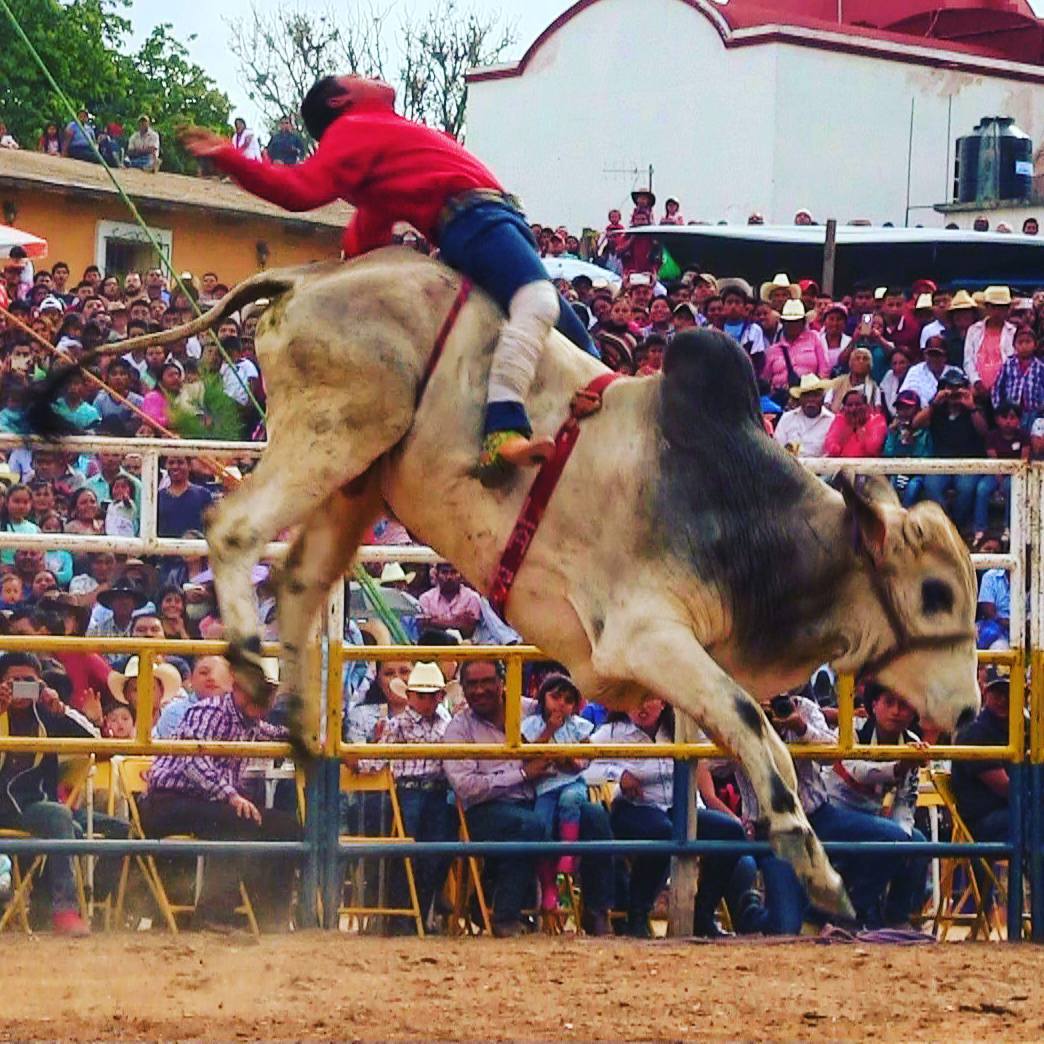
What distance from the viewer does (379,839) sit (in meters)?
9.78

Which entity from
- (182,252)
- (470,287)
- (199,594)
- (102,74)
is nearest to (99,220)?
(182,252)

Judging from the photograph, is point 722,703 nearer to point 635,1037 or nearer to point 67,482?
point 635,1037

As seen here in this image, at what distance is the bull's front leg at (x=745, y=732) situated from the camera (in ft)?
21.4

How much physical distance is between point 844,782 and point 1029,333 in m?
5.56

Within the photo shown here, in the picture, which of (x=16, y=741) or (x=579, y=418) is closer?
(x=579, y=418)

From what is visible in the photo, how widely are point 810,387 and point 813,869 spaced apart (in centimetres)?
835

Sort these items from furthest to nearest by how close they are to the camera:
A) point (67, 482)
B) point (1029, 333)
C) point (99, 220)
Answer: point (99, 220)
point (1029, 333)
point (67, 482)

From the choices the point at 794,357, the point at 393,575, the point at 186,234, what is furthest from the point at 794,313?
the point at 186,234

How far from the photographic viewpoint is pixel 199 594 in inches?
411

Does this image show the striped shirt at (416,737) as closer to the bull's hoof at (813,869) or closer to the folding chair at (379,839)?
the folding chair at (379,839)

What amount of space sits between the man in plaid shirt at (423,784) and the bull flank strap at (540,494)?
2938mm

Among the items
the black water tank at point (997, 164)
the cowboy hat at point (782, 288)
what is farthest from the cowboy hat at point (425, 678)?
the black water tank at point (997, 164)

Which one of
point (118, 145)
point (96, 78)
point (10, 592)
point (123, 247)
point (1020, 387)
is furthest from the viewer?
point (96, 78)

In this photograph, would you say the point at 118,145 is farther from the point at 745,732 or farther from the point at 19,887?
the point at 745,732
